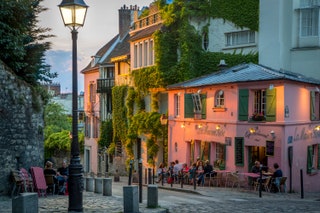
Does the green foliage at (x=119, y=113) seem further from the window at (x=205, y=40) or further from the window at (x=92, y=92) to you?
the window at (x=205, y=40)

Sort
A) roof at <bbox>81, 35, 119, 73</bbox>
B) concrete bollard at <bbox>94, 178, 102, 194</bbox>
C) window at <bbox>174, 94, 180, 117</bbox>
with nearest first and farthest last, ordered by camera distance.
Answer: concrete bollard at <bbox>94, 178, 102, 194</bbox> < window at <bbox>174, 94, 180, 117</bbox> < roof at <bbox>81, 35, 119, 73</bbox>

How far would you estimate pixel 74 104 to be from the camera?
12.9 metres

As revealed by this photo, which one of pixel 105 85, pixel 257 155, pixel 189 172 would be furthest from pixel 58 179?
pixel 105 85

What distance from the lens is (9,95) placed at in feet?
59.1

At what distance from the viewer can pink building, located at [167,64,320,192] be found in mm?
26656

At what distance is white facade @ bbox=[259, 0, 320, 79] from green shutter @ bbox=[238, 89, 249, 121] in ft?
25.6

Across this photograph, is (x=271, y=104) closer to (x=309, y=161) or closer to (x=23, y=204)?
(x=309, y=161)

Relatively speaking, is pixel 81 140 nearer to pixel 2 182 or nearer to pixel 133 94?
pixel 133 94

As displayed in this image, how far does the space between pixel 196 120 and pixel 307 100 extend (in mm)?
6470

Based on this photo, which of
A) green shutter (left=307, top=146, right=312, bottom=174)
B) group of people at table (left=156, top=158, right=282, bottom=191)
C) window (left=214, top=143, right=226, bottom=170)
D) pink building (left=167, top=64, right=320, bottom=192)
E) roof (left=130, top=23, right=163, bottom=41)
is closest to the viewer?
group of people at table (left=156, top=158, right=282, bottom=191)

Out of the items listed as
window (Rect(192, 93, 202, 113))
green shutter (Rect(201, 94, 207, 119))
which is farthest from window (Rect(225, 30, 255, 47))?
green shutter (Rect(201, 94, 207, 119))

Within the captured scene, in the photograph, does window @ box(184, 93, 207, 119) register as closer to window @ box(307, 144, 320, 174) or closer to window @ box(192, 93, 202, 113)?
window @ box(192, 93, 202, 113)

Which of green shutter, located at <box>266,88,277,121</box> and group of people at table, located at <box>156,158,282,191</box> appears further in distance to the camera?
green shutter, located at <box>266,88,277,121</box>

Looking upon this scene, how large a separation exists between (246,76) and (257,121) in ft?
8.35
